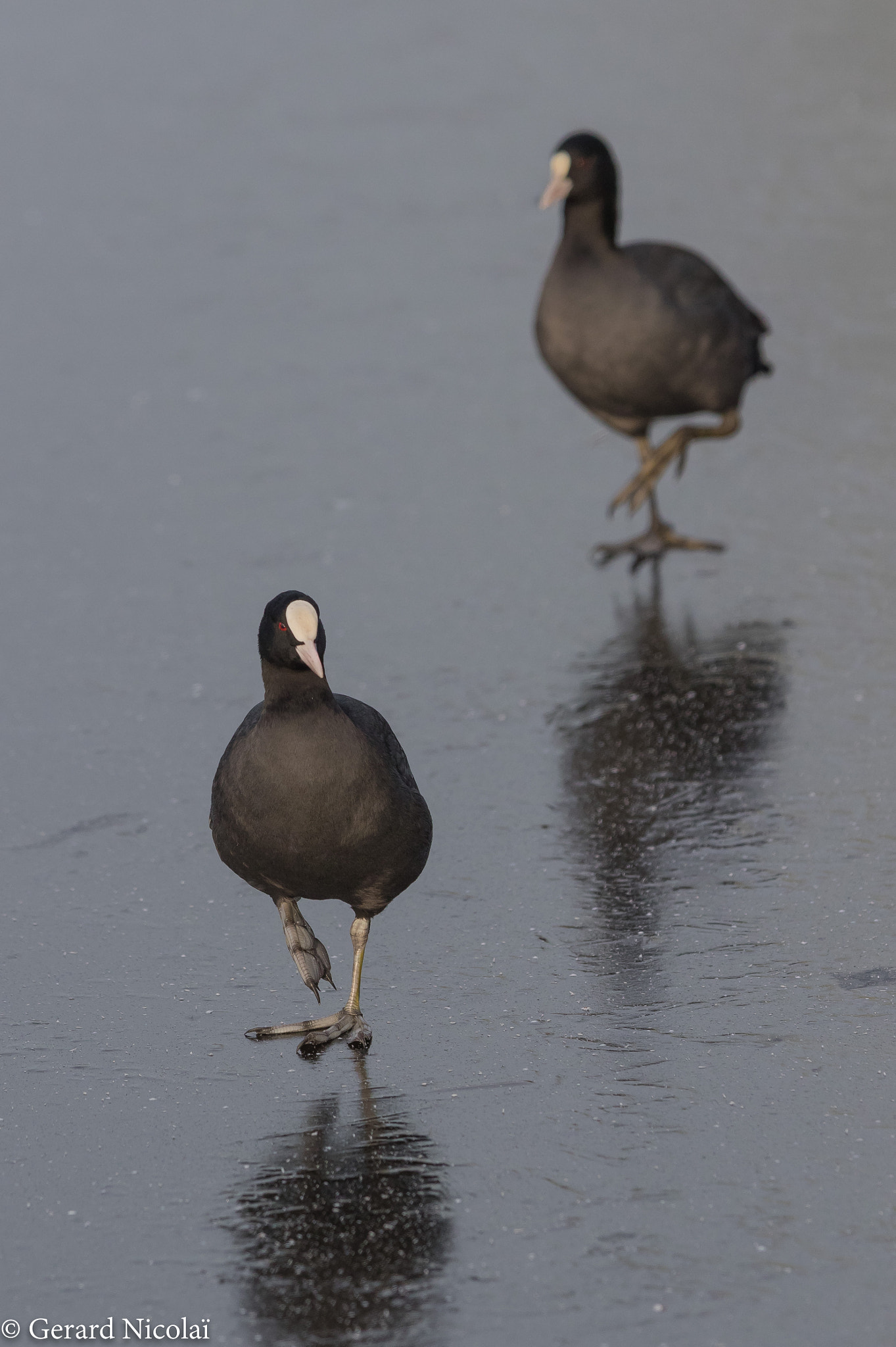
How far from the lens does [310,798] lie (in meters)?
4.32

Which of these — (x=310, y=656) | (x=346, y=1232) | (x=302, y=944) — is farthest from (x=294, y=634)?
(x=346, y=1232)

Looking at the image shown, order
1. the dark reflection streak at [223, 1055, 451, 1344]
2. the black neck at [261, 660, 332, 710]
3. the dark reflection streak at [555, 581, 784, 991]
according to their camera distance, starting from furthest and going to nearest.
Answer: the dark reflection streak at [555, 581, 784, 991] → the black neck at [261, 660, 332, 710] → the dark reflection streak at [223, 1055, 451, 1344]

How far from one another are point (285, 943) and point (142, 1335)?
161 cm

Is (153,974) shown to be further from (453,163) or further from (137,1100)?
(453,163)

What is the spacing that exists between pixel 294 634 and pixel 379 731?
474 millimetres

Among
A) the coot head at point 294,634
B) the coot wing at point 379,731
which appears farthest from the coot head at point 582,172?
the coot head at point 294,634

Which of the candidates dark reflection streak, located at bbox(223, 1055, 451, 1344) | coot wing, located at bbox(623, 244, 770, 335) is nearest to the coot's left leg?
dark reflection streak, located at bbox(223, 1055, 451, 1344)

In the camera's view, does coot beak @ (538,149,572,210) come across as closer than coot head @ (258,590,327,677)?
No

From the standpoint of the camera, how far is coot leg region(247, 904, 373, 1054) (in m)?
4.50

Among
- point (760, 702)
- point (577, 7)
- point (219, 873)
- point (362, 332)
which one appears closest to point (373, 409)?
point (362, 332)

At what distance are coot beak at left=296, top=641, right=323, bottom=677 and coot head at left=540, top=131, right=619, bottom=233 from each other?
13.1 ft

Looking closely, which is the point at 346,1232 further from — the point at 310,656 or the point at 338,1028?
the point at 310,656

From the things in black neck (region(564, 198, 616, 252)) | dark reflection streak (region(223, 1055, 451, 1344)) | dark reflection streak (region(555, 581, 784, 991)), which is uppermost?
black neck (region(564, 198, 616, 252))

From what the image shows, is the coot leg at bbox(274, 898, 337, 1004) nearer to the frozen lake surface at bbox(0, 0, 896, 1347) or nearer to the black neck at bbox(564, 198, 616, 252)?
the frozen lake surface at bbox(0, 0, 896, 1347)
